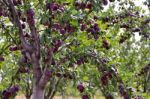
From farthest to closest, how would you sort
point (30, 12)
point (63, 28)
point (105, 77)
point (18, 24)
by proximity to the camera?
point (18, 24)
point (30, 12)
point (63, 28)
point (105, 77)

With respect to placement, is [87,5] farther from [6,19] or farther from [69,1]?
[6,19]

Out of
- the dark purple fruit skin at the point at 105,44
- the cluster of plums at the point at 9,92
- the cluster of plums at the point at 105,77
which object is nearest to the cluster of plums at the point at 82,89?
the cluster of plums at the point at 105,77

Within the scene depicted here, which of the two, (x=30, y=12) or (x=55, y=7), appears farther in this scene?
(x=30, y=12)

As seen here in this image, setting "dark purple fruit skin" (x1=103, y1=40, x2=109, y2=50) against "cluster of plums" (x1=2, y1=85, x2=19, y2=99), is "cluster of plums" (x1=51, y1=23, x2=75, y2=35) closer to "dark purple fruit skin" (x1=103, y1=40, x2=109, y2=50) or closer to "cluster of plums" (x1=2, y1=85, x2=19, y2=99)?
"dark purple fruit skin" (x1=103, y1=40, x2=109, y2=50)

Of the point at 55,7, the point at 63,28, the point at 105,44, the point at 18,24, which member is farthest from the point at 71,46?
the point at 18,24

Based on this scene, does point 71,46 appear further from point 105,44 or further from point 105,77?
point 105,77

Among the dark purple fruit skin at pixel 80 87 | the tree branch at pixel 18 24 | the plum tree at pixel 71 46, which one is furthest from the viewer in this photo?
the tree branch at pixel 18 24

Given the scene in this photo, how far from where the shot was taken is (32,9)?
487 cm

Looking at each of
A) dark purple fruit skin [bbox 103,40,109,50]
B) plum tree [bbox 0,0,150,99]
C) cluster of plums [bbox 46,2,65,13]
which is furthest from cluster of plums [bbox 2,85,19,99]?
dark purple fruit skin [bbox 103,40,109,50]

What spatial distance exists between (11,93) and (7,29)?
38.0 inches

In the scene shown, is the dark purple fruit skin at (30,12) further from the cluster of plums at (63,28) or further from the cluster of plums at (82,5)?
the cluster of plums at (82,5)

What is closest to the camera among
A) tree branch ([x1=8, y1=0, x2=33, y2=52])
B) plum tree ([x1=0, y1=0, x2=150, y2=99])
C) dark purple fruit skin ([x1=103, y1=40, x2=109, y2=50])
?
plum tree ([x1=0, y1=0, x2=150, y2=99])

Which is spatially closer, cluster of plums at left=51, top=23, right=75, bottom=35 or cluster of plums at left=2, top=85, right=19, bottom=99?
cluster of plums at left=51, top=23, right=75, bottom=35

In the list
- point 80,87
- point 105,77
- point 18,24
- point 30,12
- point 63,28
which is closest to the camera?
point 80,87
